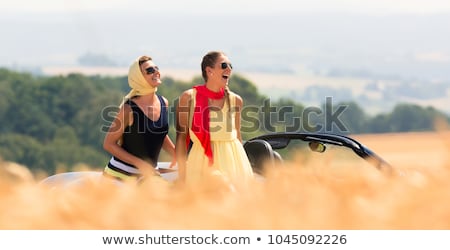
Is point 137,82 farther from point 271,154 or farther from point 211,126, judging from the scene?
point 271,154

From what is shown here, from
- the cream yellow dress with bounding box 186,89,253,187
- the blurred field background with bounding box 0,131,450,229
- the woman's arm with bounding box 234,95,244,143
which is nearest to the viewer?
the blurred field background with bounding box 0,131,450,229

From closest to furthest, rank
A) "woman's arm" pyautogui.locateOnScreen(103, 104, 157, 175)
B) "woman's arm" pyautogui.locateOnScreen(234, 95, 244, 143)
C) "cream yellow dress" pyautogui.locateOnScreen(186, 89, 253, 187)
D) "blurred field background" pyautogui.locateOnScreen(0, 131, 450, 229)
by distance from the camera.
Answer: "blurred field background" pyautogui.locateOnScreen(0, 131, 450, 229), "cream yellow dress" pyautogui.locateOnScreen(186, 89, 253, 187), "woman's arm" pyautogui.locateOnScreen(103, 104, 157, 175), "woman's arm" pyautogui.locateOnScreen(234, 95, 244, 143)

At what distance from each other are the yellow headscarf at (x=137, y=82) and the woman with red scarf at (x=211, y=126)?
0.84 ft

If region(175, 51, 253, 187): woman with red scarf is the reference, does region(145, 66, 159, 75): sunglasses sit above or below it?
above

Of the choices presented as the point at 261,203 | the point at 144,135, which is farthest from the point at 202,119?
the point at 261,203

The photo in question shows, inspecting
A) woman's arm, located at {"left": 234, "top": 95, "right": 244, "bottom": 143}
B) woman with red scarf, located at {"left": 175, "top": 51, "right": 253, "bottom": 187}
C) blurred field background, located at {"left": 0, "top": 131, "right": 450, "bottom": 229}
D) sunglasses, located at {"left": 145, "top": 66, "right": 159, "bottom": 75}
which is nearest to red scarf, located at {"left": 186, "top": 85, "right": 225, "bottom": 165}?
woman with red scarf, located at {"left": 175, "top": 51, "right": 253, "bottom": 187}

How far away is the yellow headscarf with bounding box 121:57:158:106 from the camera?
530cm

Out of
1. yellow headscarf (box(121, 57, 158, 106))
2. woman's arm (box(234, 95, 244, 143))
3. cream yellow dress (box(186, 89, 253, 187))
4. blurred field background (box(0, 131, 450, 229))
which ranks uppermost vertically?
yellow headscarf (box(121, 57, 158, 106))

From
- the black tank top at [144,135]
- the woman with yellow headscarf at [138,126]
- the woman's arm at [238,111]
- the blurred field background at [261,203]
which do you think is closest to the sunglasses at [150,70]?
the woman with yellow headscarf at [138,126]

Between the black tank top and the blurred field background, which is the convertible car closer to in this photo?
the black tank top

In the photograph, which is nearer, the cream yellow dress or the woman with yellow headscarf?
the cream yellow dress

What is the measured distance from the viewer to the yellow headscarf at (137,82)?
530cm

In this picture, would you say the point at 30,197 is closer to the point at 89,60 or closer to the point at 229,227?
the point at 229,227

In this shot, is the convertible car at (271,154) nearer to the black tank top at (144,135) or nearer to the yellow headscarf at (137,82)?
the black tank top at (144,135)
